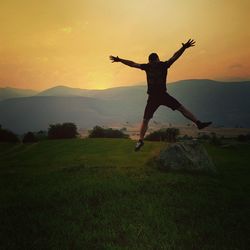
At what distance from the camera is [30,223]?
927 centimetres

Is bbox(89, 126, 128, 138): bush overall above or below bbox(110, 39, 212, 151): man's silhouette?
below

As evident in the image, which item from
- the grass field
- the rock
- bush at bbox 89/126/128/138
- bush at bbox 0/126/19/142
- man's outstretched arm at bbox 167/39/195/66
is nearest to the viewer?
the grass field

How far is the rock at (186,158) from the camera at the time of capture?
749 inches

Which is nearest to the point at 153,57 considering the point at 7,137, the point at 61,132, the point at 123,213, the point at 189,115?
the point at 189,115

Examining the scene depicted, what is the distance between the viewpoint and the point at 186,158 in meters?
19.3

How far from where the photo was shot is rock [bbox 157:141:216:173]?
19031 mm

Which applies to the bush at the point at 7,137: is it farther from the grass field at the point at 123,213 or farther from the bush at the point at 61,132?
the grass field at the point at 123,213

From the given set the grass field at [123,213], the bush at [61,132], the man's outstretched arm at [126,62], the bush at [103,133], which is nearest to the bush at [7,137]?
the bush at [61,132]

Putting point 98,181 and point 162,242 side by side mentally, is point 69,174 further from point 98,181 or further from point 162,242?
point 162,242

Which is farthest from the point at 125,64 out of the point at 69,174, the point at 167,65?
the point at 69,174

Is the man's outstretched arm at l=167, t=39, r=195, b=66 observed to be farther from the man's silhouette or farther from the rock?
the rock

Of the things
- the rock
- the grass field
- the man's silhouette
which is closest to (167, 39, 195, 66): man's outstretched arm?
the man's silhouette

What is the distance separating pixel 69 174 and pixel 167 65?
26.3 ft

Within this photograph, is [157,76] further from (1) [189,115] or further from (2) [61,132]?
(2) [61,132]
